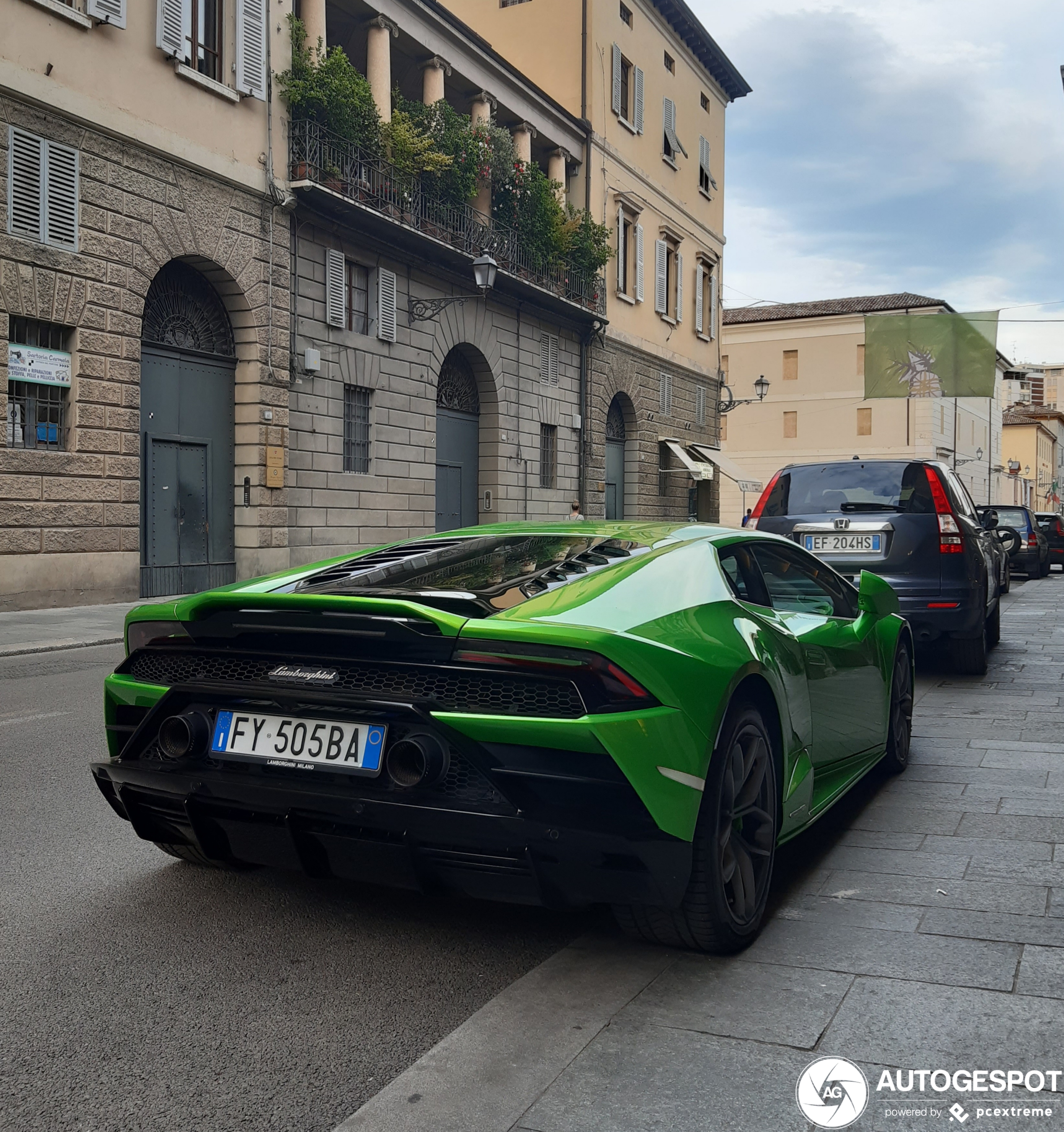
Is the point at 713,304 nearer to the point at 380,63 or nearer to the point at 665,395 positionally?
the point at 665,395

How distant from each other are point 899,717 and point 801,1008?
10.0 feet

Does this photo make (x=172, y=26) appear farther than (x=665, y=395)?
No

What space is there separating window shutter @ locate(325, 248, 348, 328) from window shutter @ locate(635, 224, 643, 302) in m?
13.9

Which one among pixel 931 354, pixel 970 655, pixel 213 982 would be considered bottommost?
pixel 213 982

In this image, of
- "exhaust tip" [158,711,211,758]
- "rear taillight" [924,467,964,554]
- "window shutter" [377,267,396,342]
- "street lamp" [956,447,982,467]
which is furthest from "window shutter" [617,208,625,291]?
"street lamp" [956,447,982,467]

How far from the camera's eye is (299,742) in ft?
10.1

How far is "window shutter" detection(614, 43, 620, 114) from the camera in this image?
31125 mm

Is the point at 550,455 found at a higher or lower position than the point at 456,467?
higher

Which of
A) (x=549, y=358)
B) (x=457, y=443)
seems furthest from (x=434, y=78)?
(x=457, y=443)

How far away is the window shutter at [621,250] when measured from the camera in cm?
3136

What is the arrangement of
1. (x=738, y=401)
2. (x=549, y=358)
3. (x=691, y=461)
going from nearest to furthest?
(x=549, y=358), (x=691, y=461), (x=738, y=401)

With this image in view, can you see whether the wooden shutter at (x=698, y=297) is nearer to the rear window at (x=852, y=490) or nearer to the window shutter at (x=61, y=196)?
the window shutter at (x=61, y=196)

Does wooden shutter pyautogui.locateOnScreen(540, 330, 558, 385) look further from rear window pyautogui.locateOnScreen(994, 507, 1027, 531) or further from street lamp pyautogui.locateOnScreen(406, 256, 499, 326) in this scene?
rear window pyautogui.locateOnScreen(994, 507, 1027, 531)

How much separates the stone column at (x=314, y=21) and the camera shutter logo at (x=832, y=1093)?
19580mm
